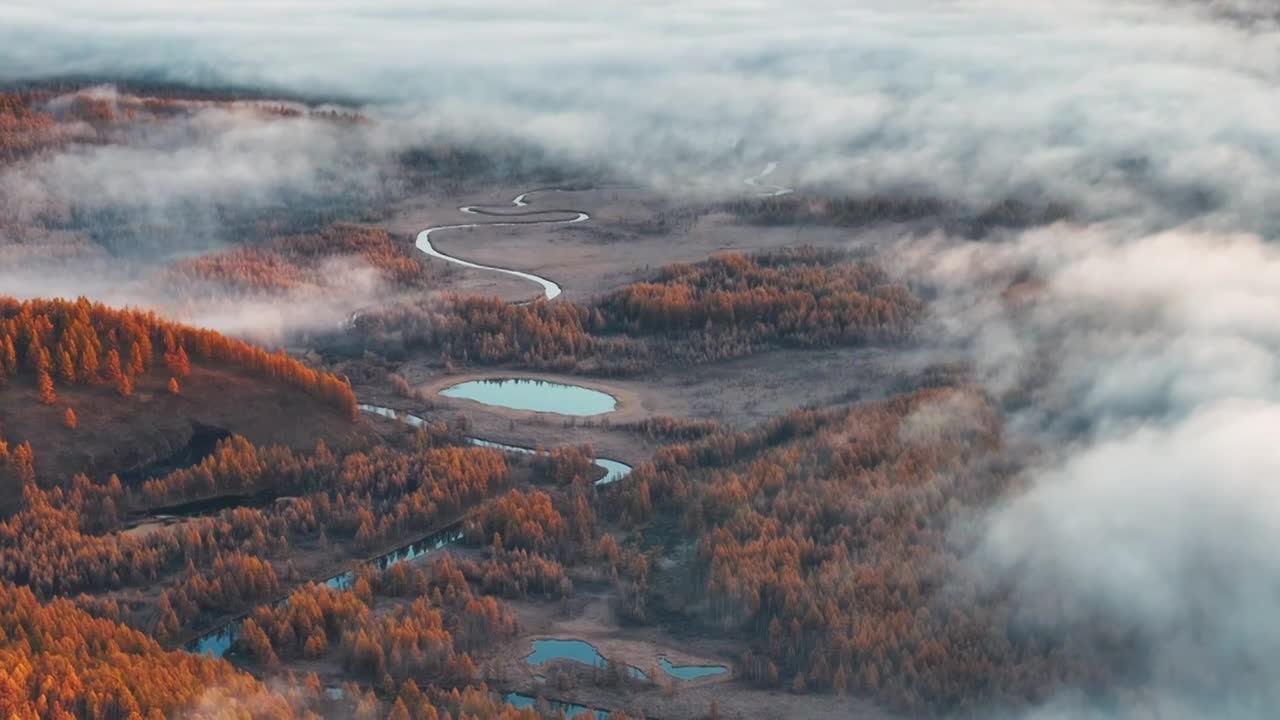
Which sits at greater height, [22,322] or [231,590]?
[22,322]

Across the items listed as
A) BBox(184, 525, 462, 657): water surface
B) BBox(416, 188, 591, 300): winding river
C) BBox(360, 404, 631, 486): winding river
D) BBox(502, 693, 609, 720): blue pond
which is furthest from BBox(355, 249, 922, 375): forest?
BBox(502, 693, 609, 720): blue pond

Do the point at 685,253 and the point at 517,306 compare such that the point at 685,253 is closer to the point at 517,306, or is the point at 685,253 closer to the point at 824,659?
the point at 517,306

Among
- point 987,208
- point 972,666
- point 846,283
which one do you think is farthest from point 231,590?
point 987,208

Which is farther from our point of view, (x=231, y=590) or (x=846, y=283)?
(x=846, y=283)

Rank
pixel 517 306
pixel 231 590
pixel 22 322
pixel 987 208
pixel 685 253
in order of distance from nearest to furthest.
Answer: pixel 231 590 → pixel 22 322 → pixel 517 306 → pixel 685 253 → pixel 987 208

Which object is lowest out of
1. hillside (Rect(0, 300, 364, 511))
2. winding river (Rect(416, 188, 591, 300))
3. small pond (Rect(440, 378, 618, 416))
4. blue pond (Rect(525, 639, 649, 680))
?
winding river (Rect(416, 188, 591, 300))

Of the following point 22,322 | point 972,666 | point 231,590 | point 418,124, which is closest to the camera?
point 972,666

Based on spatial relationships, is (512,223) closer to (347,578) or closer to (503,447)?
(503,447)

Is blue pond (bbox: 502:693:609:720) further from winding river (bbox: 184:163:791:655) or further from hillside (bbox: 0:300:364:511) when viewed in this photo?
hillside (bbox: 0:300:364:511)
